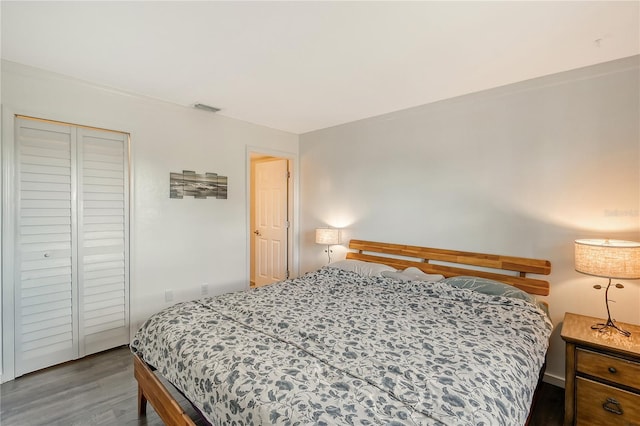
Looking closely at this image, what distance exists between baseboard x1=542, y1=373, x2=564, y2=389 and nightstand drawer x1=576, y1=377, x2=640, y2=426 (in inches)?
24.9

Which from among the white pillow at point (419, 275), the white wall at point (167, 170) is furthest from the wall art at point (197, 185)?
the white pillow at point (419, 275)

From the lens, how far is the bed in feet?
3.69

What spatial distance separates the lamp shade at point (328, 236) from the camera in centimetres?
362

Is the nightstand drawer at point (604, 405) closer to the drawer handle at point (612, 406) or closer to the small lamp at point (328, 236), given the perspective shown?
the drawer handle at point (612, 406)

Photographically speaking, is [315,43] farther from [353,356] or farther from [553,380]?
[553,380]

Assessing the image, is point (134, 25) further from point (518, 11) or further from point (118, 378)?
point (118, 378)

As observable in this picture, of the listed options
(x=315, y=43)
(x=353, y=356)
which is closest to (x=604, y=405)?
(x=353, y=356)

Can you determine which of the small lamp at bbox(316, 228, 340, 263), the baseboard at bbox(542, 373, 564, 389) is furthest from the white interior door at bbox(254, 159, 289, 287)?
the baseboard at bbox(542, 373, 564, 389)

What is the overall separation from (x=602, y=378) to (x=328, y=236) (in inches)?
99.7

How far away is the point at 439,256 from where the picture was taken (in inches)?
115

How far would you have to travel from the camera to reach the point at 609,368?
170cm

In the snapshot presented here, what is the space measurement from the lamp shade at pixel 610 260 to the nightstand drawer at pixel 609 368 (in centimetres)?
47

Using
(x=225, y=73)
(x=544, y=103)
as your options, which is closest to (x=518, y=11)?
(x=544, y=103)

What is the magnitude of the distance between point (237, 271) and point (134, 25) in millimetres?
2676
